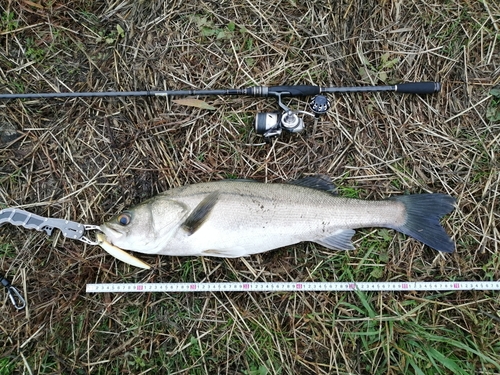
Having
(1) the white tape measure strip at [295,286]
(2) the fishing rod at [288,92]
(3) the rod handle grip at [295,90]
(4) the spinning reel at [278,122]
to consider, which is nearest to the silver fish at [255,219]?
(1) the white tape measure strip at [295,286]

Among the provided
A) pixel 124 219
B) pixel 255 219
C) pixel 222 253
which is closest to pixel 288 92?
pixel 255 219

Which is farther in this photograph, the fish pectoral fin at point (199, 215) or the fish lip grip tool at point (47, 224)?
the fish lip grip tool at point (47, 224)

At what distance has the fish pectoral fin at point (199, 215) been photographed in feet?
9.98

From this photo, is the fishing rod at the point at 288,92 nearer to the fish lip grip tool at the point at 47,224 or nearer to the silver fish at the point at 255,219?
the silver fish at the point at 255,219

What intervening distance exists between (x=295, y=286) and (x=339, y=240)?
A: 1.81 ft

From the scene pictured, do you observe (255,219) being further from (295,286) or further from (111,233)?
(111,233)

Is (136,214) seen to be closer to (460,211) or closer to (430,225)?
(430,225)

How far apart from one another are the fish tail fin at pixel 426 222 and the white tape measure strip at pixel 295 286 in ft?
1.09

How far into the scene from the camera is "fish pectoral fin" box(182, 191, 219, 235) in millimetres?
3041

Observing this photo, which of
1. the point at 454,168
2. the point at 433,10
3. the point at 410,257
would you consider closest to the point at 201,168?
the point at 410,257

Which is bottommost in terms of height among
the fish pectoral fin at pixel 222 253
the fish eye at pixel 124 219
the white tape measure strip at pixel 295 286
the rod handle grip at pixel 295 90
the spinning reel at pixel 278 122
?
the white tape measure strip at pixel 295 286

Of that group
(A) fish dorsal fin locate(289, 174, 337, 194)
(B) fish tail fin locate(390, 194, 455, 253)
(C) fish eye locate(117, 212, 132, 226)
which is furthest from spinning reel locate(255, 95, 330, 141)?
(C) fish eye locate(117, 212, 132, 226)

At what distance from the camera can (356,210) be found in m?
3.21

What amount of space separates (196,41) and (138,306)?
252 centimetres
